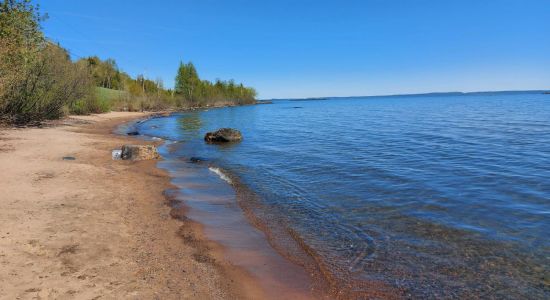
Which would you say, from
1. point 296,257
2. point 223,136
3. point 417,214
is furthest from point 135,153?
point 417,214

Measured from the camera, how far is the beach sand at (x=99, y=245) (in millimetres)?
5508

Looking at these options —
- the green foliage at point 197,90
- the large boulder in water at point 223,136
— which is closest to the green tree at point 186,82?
the green foliage at point 197,90

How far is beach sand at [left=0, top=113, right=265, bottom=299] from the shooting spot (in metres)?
5.51

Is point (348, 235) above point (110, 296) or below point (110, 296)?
below

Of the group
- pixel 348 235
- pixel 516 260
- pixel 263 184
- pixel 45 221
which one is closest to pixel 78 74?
pixel 263 184

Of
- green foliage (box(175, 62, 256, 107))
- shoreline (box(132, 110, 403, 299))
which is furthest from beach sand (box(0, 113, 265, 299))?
green foliage (box(175, 62, 256, 107))

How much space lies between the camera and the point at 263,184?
1473cm

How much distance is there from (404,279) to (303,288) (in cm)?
204

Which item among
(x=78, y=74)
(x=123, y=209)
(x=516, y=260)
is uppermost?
(x=78, y=74)

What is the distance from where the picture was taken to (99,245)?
23.0ft

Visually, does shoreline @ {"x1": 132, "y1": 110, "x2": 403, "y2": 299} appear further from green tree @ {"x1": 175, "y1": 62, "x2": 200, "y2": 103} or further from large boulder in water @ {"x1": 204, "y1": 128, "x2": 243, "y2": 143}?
green tree @ {"x1": 175, "y1": 62, "x2": 200, "y2": 103}

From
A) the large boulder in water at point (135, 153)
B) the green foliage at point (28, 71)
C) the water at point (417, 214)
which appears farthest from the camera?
the green foliage at point (28, 71)

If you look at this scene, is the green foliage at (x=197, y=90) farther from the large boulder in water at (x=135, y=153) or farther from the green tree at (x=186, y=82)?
the large boulder in water at (x=135, y=153)

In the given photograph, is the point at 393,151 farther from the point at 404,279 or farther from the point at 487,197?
the point at 404,279
